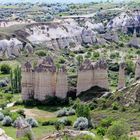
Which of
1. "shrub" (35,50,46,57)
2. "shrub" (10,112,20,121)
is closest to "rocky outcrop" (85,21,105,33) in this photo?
"shrub" (35,50,46,57)

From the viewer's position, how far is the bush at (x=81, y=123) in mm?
52719

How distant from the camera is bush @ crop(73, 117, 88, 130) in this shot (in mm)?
52719

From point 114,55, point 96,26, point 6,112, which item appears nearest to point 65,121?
point 6,112

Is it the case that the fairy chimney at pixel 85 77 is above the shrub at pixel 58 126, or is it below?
above

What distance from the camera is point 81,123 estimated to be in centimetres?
5309

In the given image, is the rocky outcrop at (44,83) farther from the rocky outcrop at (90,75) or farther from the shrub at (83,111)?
the shrub at (83,111)

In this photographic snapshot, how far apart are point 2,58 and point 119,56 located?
68.8 feet

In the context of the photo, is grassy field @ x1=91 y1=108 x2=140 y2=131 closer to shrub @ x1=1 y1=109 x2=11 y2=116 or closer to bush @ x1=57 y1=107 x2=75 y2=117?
bush @ x1=57 y1=107 x2=75 y2=117

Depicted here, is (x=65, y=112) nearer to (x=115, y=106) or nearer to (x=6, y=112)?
(x=115, y=106)

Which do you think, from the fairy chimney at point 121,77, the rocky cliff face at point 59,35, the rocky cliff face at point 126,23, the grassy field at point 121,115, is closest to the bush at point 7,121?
the grassy field at point 121,115

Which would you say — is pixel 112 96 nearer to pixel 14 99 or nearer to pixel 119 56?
pixel 14 99

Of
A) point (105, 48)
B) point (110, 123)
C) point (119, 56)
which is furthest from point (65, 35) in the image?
point (110, 123)

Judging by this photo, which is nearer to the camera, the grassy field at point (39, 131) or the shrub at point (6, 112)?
the grassy field at point (39, 131)

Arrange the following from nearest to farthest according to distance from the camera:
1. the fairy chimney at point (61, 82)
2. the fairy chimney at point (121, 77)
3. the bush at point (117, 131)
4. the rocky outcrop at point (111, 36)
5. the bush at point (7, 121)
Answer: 1. the bush at point (117, 131)
2. the bush at point (7, 121)
3. the fairy chimney at point (61, 82)
4. the fairy chimney at point (121, 77)
5. the rocky outcrop at point (111, 36)
